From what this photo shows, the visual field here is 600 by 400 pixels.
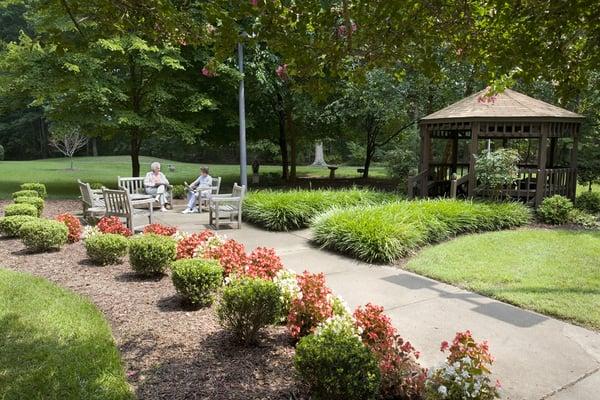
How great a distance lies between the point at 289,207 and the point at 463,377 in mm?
7256

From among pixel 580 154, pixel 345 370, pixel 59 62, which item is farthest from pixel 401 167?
pixel 345 370

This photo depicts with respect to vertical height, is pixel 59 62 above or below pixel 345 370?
above

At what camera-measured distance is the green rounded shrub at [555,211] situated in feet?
34.7

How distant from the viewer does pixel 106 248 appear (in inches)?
247

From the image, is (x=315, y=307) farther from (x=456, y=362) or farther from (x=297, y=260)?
(x=297, y=260)

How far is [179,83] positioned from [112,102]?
229 cm

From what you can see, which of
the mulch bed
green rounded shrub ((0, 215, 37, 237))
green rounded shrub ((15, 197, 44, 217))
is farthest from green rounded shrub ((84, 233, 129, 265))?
green rounded shrub ((15, 197, 44, 217))

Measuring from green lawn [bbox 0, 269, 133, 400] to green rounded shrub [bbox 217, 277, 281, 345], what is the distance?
94cm

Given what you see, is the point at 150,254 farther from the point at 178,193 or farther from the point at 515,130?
the point at 515,130

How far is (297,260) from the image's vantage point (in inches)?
284

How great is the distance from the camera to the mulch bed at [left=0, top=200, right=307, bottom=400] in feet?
10.4

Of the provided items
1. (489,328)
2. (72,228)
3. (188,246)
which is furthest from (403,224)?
(72,228)

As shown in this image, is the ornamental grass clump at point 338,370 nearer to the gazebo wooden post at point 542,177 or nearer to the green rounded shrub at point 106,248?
the green rounded shrub at point 106,248

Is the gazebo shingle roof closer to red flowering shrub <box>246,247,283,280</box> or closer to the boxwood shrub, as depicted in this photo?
the boxwood shrub
